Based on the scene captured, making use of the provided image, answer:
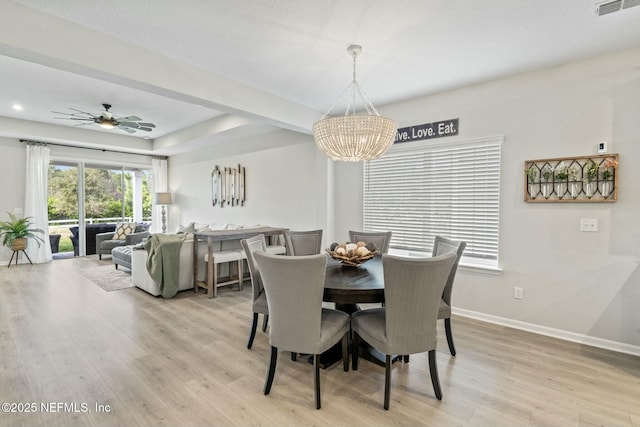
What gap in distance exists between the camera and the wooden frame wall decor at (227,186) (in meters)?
6.54

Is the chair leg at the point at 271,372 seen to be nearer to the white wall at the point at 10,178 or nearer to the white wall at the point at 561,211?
the white wall at the point at 561,211

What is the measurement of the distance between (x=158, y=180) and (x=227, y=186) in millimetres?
3080

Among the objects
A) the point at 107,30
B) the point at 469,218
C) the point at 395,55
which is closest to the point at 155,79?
the point at 107,30

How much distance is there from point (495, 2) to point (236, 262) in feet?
15.1

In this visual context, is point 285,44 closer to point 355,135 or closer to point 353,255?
point 355,135

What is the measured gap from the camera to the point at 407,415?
6.34 feet

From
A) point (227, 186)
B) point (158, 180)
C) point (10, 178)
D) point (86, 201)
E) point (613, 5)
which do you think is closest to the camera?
point (613, 5)

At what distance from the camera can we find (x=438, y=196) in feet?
12.8

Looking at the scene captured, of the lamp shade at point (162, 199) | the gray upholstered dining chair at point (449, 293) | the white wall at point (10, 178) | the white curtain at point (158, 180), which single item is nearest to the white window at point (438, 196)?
the gray upholstered dining chair at point (449, 293)

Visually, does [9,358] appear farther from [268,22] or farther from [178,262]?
[268,22]

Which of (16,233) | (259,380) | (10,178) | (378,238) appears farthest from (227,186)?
(259,380)

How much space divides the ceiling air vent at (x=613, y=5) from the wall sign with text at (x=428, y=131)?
159cm

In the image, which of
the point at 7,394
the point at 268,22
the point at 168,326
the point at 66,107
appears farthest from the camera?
the point at 66,107

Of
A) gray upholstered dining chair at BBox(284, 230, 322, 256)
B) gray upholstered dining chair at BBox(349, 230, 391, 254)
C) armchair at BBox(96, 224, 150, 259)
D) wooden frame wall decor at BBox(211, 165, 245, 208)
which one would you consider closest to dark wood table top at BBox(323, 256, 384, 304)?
gray upholstered dining chair at BBox(349, 230, 391, 254)
